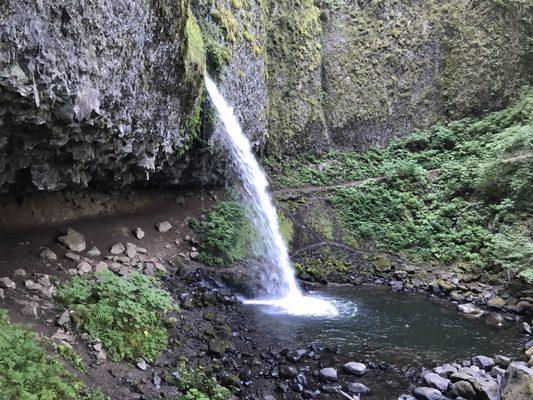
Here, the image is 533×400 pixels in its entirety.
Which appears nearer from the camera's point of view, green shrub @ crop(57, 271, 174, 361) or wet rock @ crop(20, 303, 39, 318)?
wet rock @ crop(20, 303, 39, 318)

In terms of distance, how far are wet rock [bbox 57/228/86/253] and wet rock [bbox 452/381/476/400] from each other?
7.97 meters

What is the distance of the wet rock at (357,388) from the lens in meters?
7.06

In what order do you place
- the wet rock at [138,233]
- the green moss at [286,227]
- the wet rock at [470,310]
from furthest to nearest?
the green moss at [286,227] < the wet rock at [470,310] < the wet rock at [138,233]

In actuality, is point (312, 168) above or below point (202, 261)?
above

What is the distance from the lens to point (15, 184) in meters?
7.75

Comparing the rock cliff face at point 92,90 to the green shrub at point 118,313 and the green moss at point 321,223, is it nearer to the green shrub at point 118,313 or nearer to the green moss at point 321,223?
the green shrub at point 118,313

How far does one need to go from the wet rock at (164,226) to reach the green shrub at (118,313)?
3.30 metres

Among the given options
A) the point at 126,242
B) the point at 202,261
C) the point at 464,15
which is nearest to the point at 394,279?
the point at 202,261

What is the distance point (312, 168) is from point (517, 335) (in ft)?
36.5

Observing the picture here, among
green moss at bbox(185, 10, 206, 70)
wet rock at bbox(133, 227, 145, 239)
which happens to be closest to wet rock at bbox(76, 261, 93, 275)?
wet rock at bbox(133, 227, 145, 239)

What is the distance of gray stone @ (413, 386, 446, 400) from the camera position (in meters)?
6.93

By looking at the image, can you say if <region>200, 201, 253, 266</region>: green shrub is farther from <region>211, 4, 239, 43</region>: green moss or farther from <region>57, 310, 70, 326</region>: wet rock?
<region>211, 4, 239, 43</region>: green moss

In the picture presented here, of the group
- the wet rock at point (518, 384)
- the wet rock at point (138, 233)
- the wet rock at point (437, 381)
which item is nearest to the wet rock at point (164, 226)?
the wet rock at point (138, 233)

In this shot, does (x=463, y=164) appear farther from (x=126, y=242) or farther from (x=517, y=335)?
(x=126, y=242)
